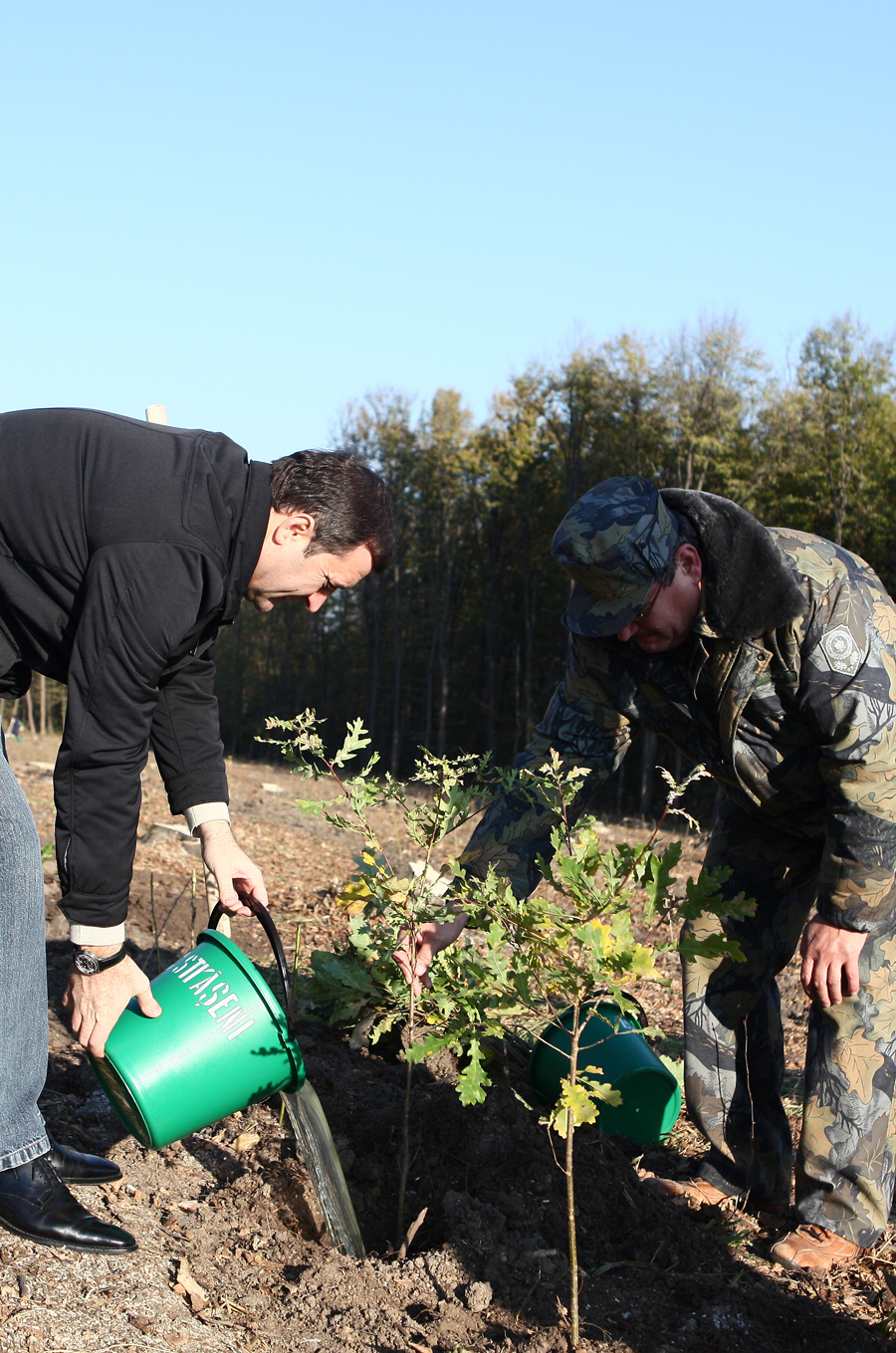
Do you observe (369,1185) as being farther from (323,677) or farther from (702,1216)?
(323,677)

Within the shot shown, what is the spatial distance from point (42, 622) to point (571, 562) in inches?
46.8

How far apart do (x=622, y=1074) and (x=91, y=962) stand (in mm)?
1479

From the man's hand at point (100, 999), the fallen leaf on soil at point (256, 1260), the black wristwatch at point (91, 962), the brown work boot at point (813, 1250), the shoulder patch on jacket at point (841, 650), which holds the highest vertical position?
the shoulder patch on jacket at point (841, 650)

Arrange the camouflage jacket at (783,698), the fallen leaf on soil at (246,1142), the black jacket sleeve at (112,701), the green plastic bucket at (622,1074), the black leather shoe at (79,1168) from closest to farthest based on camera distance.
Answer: the black jacket sleeve at (112,701) → the black leather shoe at (79,1168) → the camouflage jacket at (783,698) → the fallen leaf on soil at (246,1142) → the green plastic bucket at (622,1074)

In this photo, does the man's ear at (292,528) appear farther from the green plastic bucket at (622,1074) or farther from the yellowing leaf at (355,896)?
the green plastic bucket at (622,1074)

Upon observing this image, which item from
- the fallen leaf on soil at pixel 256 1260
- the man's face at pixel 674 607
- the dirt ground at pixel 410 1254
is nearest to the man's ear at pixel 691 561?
the man's face at pixel 674 607

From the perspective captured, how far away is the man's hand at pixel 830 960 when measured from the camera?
2389mm

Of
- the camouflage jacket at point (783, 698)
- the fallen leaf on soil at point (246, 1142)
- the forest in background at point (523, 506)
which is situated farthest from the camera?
the forest in background at point (523, 506)

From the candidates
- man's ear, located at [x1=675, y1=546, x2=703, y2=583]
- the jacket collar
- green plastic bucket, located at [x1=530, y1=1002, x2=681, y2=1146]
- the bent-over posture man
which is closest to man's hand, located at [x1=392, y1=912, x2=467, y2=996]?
the bent-over posture man

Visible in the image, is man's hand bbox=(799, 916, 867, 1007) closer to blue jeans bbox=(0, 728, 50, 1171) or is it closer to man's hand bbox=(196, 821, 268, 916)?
man's hand bbox=(196, 821, 268, 916)

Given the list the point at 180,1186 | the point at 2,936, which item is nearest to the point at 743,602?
the point at 2,936

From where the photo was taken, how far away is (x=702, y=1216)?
2.62 metres

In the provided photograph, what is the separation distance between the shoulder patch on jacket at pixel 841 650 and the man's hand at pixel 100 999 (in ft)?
5.54

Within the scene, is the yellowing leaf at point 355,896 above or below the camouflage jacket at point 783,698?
below
